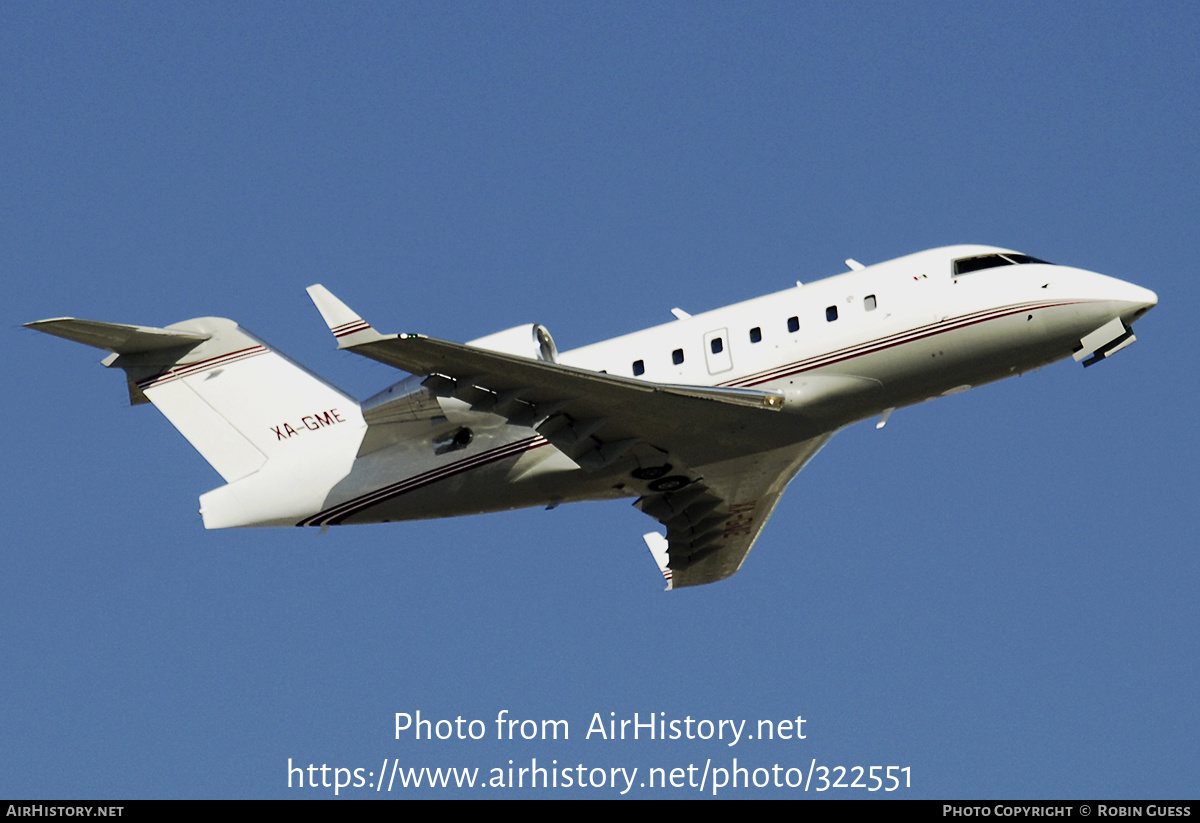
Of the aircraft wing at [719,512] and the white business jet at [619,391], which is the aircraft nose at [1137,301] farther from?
the aircraft wing at [719,512]

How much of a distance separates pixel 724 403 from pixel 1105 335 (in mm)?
5394

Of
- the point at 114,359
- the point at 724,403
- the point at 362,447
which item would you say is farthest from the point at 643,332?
the point at 114,359

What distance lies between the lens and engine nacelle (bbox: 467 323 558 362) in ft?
74.1

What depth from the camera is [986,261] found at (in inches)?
892

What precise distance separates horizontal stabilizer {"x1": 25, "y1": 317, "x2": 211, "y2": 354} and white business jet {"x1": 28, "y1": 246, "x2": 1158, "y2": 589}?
0.14 feet

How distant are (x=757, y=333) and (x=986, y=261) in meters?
3.42

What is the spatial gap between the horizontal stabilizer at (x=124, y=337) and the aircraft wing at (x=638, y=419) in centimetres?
501

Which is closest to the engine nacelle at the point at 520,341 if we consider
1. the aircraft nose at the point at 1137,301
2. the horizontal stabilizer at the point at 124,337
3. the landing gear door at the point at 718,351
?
the landing gear door at the point at 718,351

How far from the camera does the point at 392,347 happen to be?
65.7ft

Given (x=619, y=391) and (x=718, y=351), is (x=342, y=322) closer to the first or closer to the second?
(x=619, y=391)

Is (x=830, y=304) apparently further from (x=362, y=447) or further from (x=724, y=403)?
(x=362, y=447)

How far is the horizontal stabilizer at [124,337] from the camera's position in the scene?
2350 centimetres

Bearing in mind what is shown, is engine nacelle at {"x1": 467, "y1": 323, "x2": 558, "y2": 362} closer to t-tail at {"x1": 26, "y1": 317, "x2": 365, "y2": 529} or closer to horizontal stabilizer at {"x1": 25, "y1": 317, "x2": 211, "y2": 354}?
t-tail at {"x1": 26, "y1": 317, "x2": 365, "y2": 529}
